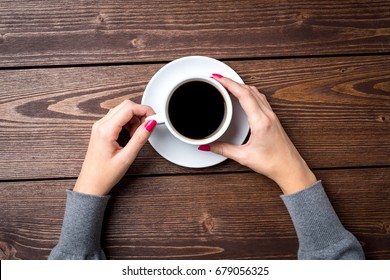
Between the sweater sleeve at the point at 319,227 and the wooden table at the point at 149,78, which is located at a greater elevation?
the wooden table at the point at 149,78

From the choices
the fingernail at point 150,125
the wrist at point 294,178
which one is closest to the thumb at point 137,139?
the fingernail at point 150,125

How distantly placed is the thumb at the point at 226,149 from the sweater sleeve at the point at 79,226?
24 cm

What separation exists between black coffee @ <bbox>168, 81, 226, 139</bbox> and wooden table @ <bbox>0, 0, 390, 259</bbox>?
0.13 meters

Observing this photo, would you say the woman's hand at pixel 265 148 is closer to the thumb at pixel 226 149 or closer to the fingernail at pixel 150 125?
the thumb at pixel 226 149

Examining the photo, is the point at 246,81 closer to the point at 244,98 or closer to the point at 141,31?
the point at 244,98

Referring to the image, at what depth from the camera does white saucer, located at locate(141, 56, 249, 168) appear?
0.85 meters

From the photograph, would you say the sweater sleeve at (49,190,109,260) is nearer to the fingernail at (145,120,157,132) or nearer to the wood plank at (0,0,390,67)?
the fingernail at (145,120,157,132)

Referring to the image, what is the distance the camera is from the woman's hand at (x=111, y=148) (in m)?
0.82

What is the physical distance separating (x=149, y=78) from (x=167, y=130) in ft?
0.44

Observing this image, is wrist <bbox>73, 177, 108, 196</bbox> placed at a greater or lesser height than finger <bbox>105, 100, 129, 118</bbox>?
lesser

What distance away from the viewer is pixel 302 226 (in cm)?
87

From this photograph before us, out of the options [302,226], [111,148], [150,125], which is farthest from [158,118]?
[302,226]

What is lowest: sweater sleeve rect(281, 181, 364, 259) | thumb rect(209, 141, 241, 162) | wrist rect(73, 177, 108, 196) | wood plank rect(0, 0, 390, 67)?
sweater sleeve rect(281, 181, 364, 259)

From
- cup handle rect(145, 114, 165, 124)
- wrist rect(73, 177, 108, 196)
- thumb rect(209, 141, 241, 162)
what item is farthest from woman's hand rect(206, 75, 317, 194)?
wrist rect(73, 177, 108, 196)
